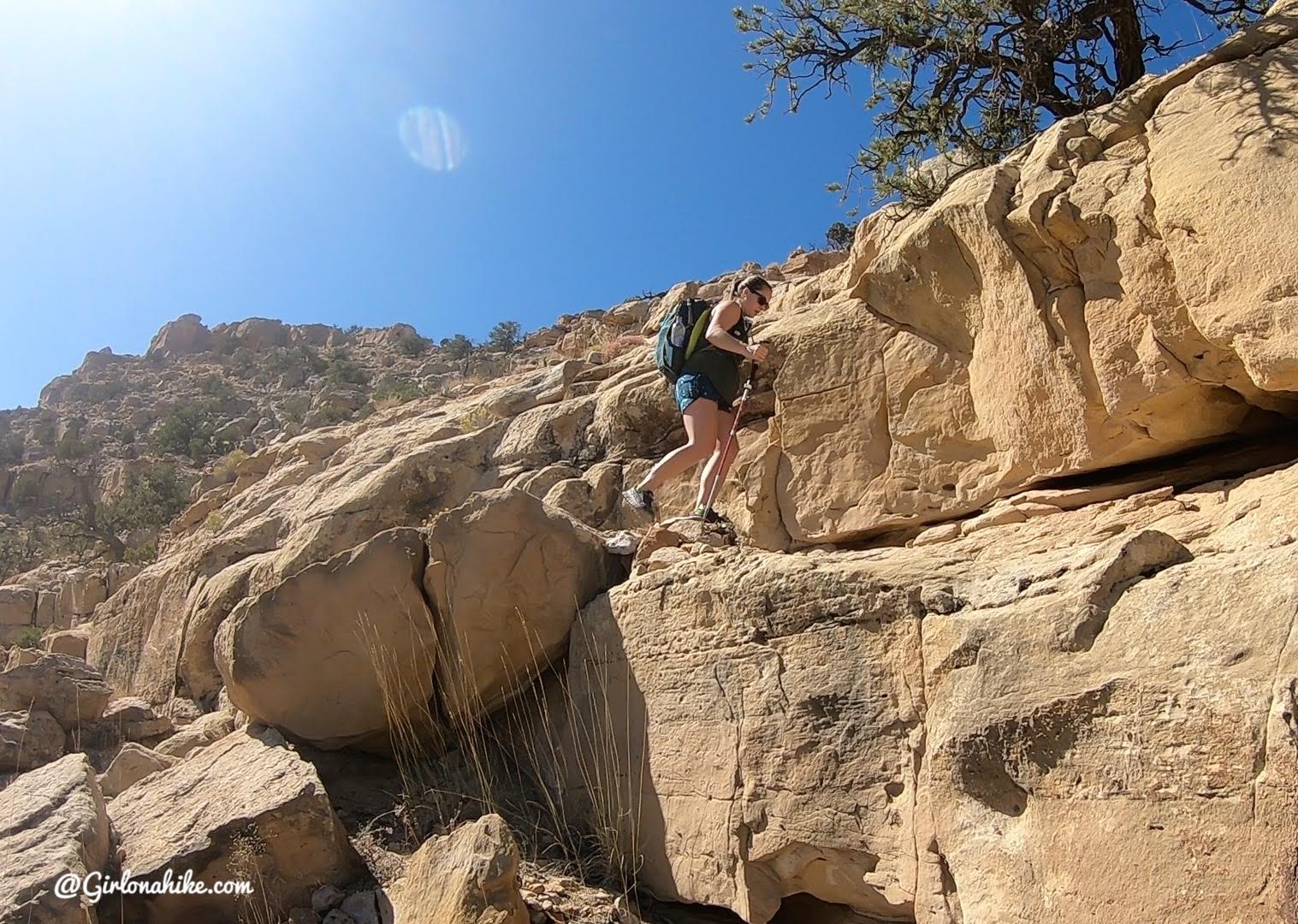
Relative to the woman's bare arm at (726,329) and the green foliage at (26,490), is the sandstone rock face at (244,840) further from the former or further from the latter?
the green foliage at (26,490)

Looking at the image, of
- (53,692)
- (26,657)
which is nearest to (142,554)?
(26,657)

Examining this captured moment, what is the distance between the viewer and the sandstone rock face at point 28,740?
5.81 metres

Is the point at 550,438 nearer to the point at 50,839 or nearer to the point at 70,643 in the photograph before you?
the point at 50,839

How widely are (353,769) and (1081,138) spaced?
5.06 metres

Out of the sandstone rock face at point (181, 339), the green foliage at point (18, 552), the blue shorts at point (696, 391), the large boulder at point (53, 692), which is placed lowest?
the large boulder at point (53, 692)

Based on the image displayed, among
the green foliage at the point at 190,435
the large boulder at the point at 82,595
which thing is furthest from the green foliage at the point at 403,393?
the green foliage at the point at 190,435

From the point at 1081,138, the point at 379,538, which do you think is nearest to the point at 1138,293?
the point at 1081,138

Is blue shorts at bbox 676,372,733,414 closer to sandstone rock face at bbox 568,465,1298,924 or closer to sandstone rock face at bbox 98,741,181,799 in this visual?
sandstone rock face at bbox 568,465,1298,924

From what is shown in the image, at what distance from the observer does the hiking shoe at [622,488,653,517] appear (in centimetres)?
585

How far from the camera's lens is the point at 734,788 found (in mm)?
3795

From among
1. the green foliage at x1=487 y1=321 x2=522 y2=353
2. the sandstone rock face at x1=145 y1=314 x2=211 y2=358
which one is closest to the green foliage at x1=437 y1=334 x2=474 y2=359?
the green foliage at x1=487 y1=321 x2=522 y2=353

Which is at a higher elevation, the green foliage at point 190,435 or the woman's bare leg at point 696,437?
the green foliage at point 190,435

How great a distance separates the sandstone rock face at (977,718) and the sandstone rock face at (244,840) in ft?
4.15

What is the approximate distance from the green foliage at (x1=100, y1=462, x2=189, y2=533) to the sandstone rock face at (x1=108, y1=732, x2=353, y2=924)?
16.0 meters
